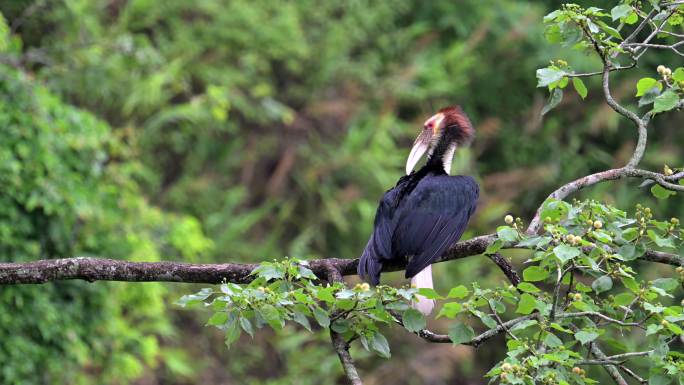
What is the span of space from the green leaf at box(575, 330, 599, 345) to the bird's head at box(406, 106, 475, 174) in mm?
1795

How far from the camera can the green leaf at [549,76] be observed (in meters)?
2.90

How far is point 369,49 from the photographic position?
922cm

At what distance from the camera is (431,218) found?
3756 millimetres

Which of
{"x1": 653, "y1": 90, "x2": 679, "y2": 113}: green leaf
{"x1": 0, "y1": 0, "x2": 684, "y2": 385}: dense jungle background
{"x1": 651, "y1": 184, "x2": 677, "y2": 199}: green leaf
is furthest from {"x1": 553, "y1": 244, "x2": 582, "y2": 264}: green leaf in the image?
{"x1": 0, "y1": 0, "x2": 684, "y2": 385}: dense jungle background

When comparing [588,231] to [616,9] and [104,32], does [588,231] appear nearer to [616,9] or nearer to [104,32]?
[616,9]

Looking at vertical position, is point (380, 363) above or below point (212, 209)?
below

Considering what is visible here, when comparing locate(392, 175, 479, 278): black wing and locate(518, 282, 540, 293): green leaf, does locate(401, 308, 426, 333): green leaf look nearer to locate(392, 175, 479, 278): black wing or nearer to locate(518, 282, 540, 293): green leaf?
locate(518, 282, 540, 293): green leaf

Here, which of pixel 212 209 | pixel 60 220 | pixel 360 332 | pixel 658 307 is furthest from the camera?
pixel 212 209

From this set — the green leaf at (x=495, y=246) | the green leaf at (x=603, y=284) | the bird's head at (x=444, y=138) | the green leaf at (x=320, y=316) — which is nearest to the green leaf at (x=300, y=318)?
the green leaf at (x=320, y=316)

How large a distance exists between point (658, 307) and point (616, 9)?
0.88m

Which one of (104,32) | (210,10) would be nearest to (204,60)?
(210,10)

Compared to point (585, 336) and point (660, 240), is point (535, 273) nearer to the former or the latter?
point (585, 336)

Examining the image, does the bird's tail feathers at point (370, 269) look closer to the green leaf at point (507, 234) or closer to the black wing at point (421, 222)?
the black wing at point (421, 222)

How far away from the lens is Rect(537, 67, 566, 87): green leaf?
2.90 meters
